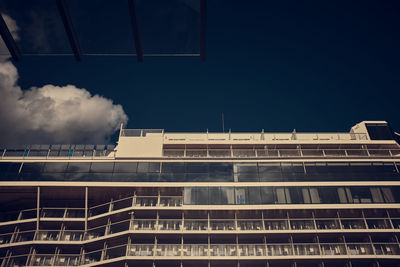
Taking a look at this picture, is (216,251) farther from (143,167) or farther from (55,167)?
(55,167)

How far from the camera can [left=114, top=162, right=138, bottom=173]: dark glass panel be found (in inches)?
1451

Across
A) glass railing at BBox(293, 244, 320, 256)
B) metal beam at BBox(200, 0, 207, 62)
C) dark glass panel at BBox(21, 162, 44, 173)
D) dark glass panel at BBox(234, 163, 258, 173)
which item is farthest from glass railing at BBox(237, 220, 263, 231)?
metal beam at BBox(200, 0, 207, 62)

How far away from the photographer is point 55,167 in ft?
121

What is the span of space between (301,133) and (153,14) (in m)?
44.0

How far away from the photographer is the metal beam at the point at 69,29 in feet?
18.4

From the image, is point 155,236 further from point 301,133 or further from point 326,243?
point 301,133

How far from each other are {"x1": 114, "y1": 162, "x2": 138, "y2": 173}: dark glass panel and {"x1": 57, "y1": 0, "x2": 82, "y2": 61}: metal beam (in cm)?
Answer: 3194

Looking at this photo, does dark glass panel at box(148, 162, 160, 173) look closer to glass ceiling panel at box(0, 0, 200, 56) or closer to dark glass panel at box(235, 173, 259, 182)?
dark glass panel at box(235, 173, 259, 182)

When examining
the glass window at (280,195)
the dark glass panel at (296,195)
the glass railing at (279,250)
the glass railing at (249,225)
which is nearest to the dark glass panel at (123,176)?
the glass railing at (249,225)

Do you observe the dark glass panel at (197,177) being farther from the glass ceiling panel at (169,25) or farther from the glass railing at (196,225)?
the glass ceiling panel at (169,25)

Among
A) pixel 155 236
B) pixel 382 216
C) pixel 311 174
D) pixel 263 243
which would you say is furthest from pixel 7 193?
pixel 382 216

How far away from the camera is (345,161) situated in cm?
3753

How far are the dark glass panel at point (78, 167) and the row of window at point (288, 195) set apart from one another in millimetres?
12654

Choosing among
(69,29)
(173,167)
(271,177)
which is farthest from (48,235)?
(69,29)
